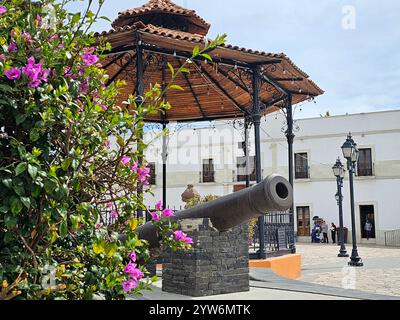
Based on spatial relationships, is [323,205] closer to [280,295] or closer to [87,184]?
[280,295]

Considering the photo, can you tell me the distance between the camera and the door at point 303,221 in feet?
104

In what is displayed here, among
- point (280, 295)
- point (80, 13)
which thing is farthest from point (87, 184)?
point (280, 295)

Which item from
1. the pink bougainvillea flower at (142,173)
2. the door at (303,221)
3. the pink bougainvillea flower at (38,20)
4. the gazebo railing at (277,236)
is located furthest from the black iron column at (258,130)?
the door at (303,221)

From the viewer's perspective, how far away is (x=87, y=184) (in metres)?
2.47

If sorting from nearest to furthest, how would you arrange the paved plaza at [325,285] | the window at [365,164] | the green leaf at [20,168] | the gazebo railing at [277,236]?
the green leaf at [20,168]
the paved plaza at [325,285]
the gazebo railing at [277,236]
the window at [365,164]

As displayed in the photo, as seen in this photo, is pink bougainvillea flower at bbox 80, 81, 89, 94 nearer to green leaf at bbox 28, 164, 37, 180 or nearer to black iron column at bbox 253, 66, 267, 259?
green leaf at bbox 28, 164, 37, 180

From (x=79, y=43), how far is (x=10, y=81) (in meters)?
0.42

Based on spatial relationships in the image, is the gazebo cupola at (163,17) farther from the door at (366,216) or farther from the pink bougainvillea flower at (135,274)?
the door at (366,216)

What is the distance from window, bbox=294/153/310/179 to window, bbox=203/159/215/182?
5.96 meters

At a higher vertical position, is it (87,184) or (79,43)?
(79,43)

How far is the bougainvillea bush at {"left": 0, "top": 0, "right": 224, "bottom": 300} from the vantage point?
212 cm

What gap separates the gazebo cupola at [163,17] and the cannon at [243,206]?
579 centimetres
